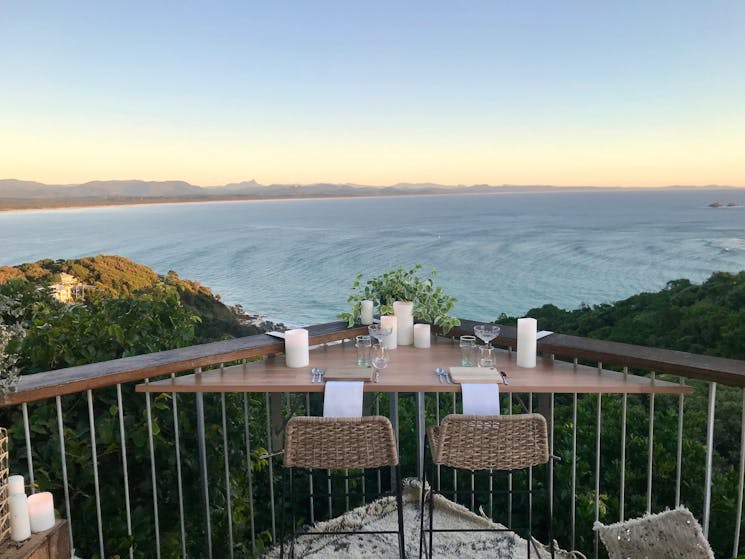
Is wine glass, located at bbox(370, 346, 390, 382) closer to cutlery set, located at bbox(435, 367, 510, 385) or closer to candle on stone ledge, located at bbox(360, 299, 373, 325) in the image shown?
cutlery set, located at bbox(435, 367, 510, 385)

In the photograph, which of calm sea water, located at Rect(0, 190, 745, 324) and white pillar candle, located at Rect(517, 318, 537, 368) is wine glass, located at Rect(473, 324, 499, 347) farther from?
calm sea water, located at Rect(0, 190, 745, 324)

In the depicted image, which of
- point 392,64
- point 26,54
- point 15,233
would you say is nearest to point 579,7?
point 392,64

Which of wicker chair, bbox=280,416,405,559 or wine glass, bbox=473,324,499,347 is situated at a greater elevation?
wine glass, bbox=473,324,499,347

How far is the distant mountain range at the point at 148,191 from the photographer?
72.7 feet

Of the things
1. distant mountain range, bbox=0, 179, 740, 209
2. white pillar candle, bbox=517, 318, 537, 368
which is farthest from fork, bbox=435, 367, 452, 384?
distant mountain range, bbox=0, 179, 740, 209

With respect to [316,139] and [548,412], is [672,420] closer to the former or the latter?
[548,412]

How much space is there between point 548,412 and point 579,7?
16.9m

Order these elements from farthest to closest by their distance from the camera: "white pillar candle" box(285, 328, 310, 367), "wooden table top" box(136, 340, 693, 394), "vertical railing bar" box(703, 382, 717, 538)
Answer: "white pillar candle" box(285, 328, 310, 367) → "wooden table top" box(136, 340, 693, 394) → "vertical railing bar" box(703, 382, 717, 538)

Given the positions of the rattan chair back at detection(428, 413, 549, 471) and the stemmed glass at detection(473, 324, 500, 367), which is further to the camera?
the stemmed glass at detection(473, 324, 500, 367)

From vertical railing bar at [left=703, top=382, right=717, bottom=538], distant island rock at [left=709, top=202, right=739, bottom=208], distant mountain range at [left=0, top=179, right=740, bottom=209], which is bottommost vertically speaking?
distant island rock at [left=709, top=202, right=739, bottom=208]

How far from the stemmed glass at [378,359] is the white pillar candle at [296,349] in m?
0.32

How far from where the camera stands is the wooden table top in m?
2.21

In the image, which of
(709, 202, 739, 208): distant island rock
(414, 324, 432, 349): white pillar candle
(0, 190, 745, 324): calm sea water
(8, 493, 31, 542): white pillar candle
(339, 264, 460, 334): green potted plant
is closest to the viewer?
(8, 493, 31, 542): white pillar candle

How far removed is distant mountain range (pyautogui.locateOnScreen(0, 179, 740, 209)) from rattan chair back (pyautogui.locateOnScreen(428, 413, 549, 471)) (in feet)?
72.6
